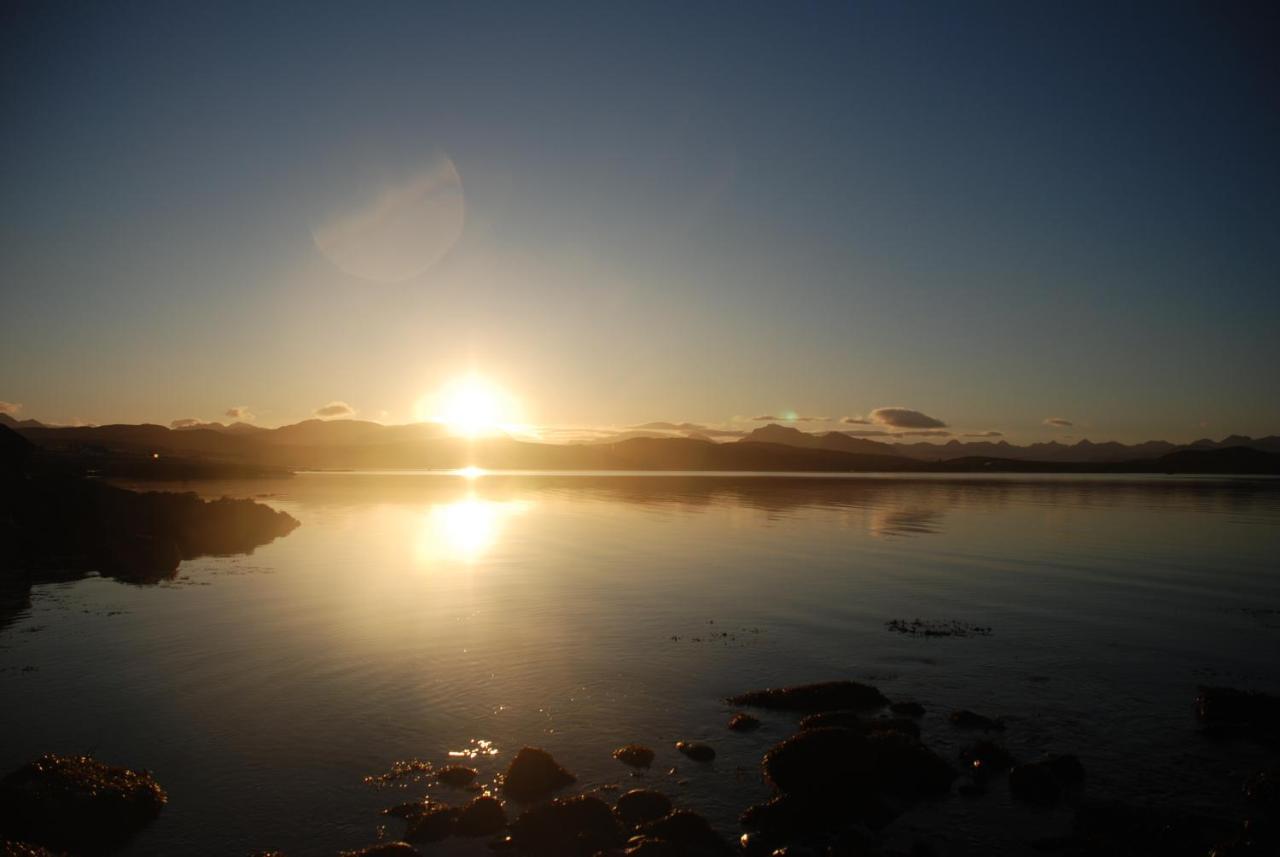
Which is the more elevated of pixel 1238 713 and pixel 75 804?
pixel 75 804

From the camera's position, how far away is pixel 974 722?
1784 centimetres

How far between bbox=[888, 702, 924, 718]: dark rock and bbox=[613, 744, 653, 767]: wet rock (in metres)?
6.84

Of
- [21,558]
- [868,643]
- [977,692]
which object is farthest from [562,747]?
[21,558]

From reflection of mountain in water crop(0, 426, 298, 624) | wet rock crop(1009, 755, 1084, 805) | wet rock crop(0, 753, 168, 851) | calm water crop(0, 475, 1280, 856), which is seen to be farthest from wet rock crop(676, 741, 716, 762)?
reflection of mountain in water crop(0, 426, 298, 624)

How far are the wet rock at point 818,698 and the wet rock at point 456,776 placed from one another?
767cm

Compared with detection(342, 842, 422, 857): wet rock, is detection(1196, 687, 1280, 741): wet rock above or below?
above

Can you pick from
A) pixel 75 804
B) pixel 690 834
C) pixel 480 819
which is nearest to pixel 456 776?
pixel 480 819

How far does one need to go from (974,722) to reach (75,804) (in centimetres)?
1886

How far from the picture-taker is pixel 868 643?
25.7 meters

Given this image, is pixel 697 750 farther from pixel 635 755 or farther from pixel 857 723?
pixel 857 723

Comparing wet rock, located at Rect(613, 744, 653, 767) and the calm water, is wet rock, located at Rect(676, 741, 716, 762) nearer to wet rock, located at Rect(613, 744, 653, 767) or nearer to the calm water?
the calm water

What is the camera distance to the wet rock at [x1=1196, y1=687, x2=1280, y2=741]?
A: 17219 mm

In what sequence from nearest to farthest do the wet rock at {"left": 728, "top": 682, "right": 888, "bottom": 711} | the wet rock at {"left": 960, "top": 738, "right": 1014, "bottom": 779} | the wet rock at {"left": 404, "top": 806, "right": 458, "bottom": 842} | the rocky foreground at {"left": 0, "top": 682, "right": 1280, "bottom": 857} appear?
the rocky foreground at {"left": 0, "top": 682, "right": 1280, "bottom": 857}, the wet rock at {"left": 404, "top": 806, "right": 458, "bottom": 842}, the wet rock at {"left": 960, "top": 738, "right": 1014, "bottom": 779}, the wet rock at {"left": 728, "top": 682, "right": 888, "bottom": 711}

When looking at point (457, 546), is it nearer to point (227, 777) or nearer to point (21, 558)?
point (21, 558)
